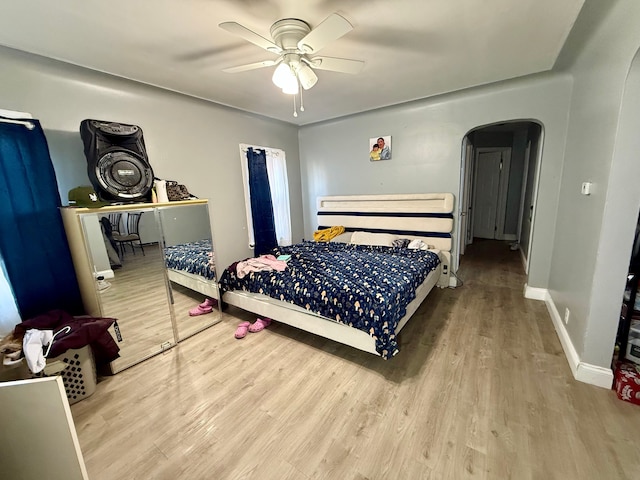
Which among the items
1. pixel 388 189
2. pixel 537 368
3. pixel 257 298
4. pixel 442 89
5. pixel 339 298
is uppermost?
pixel 442 89

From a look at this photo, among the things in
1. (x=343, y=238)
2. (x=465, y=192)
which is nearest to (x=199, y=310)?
(x=343, y=238)

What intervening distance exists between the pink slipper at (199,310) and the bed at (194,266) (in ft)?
0.49

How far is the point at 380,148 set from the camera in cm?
392

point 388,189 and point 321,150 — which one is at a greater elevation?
point 321,150

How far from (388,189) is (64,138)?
12.0ft

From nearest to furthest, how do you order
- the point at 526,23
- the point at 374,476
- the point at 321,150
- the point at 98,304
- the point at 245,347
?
1. the point at 374,476
2. the point at 526,23
3. the point at 98,304
4. the point at 245,347
5. the point at 321,150

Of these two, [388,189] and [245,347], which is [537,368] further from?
[388,189]

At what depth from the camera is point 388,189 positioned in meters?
4.00

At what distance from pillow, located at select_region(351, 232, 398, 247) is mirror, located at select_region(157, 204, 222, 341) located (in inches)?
82.7

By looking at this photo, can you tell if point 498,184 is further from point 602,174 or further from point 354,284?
point 354,284

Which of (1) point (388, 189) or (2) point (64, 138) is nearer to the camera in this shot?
(2) point (64, 138)

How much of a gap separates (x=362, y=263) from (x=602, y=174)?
1.94m

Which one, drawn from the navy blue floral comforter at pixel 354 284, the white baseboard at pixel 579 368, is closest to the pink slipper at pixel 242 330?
the navy blue floral comforter at pixel 354 284

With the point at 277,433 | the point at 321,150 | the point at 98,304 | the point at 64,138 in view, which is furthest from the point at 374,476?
the point at 321,150
